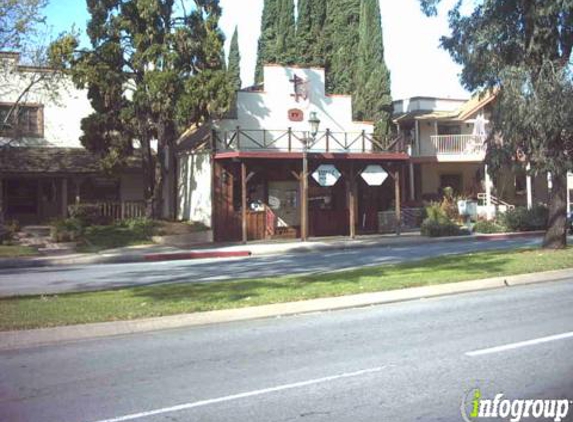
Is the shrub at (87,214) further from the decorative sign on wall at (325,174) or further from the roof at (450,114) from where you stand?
the roof at (450,114)

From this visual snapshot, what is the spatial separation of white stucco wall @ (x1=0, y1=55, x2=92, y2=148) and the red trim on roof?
8.70m

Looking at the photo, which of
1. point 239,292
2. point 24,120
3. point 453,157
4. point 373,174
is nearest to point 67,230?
point 24,120

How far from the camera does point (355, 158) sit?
28562mm

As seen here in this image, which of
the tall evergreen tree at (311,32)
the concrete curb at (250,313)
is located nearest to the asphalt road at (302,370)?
the concrete curb at (250,313)

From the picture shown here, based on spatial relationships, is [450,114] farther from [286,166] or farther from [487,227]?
[286,166]

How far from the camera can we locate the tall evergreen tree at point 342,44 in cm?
4050

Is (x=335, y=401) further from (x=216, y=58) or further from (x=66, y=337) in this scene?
(x=216, y=58)

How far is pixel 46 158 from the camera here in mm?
29875

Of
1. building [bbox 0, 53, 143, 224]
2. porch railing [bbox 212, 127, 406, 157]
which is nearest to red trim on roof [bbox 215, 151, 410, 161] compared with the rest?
porch railing [bbox 212, 127, 406, 157]

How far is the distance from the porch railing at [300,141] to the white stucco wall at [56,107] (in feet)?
25.2

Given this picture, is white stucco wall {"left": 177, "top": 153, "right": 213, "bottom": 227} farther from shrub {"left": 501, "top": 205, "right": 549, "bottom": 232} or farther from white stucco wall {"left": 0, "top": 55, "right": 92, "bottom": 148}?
shrub {"left": 501, "top": 205, "right": 549, "bottom": 232}

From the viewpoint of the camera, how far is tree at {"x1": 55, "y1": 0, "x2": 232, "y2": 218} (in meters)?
26.0

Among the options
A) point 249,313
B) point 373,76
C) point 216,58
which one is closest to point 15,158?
point 216,58

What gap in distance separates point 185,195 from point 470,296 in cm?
2036
